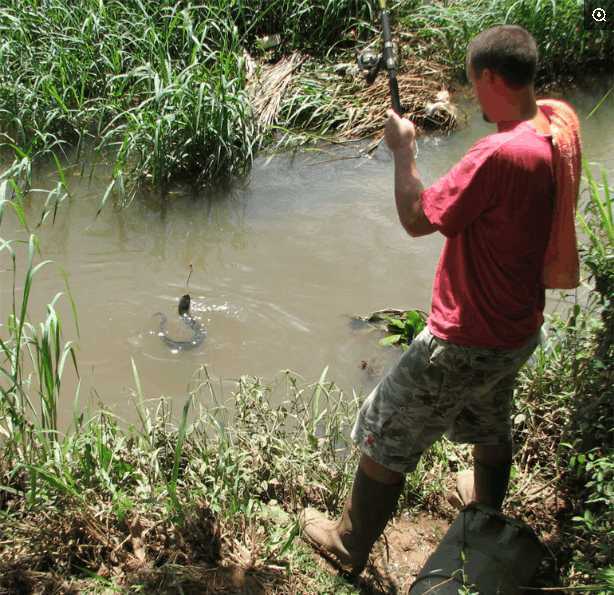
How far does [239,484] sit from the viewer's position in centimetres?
301

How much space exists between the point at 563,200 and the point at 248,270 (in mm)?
2921

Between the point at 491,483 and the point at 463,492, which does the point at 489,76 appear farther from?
the point at 463,492

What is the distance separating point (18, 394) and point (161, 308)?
1.77 metres

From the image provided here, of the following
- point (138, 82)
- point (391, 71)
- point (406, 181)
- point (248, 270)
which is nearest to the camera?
point (406, 181)

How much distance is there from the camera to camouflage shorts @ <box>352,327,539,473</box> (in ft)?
8.19

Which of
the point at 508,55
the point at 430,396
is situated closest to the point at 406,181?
the point at 508,55

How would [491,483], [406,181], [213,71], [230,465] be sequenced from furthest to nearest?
[213,71] < [230,465] < [491,483] < [406,181]

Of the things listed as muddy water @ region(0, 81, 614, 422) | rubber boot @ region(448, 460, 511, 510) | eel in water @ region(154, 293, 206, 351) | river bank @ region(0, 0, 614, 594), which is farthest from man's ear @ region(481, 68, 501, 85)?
eel in water @ region(154, 293, 206, 351)

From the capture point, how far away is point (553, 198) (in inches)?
91.0

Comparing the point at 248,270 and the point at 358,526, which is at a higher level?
the point at 248,270

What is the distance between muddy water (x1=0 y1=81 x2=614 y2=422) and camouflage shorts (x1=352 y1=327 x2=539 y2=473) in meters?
1.54

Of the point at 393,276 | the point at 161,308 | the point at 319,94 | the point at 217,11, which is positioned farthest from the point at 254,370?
the point at 217,11

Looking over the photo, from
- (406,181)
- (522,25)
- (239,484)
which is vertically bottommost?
(239,484)

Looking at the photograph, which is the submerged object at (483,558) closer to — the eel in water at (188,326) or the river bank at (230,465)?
the river bank at (230,465)
